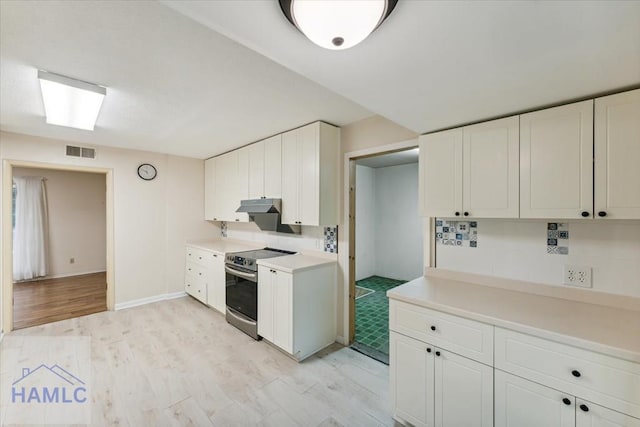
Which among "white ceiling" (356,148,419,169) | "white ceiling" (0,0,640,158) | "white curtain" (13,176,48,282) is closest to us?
"white ceiling" (0,0,640,158)

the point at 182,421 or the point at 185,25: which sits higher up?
the point at 185,25

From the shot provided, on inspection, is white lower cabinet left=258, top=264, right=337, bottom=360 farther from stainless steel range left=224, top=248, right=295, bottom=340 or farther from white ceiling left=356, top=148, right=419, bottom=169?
white ceiling left=356, top=148, right=419, bottom=169

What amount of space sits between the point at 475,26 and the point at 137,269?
4907 millimetres

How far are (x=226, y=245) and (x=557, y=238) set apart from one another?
13.1 feet

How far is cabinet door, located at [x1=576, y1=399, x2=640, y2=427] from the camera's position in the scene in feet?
3.48

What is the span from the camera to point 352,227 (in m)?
2.83

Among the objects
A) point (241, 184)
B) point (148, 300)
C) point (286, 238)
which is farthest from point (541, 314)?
point (148, 300)

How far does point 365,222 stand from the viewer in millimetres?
5363

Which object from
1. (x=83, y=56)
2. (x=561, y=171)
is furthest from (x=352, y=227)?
(x=83, y=56)

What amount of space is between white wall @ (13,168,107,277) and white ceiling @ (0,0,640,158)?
430 centimetres

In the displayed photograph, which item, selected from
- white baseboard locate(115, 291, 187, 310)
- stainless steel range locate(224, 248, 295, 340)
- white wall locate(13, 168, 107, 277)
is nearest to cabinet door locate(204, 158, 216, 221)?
white baseboard locate(115, 291, 187, 310)

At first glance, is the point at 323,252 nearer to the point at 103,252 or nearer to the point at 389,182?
the point at 389,182

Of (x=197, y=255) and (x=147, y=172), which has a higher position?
(x=147, y=172)

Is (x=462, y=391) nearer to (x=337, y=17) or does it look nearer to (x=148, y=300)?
(x=337, y=17)
